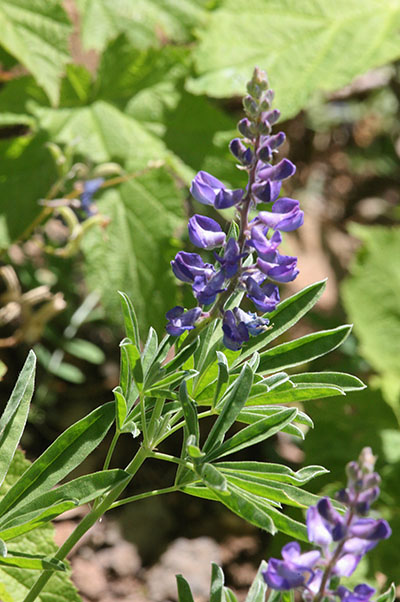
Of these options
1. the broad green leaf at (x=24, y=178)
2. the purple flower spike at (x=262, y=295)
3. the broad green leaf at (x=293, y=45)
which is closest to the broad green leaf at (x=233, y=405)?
the purple flower spike at (x=262, y=295)

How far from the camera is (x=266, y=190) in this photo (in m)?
1.28

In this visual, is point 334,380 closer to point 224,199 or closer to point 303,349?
point 303,349

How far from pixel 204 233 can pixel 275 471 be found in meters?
0.43

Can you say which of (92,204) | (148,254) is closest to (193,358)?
(148,254)

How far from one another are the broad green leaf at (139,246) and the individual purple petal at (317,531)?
148 cm

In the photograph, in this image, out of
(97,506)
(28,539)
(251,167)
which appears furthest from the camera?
(28,539)

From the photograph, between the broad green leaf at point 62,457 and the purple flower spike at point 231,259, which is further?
the broad green leaf at point 62,457

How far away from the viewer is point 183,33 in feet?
9.37

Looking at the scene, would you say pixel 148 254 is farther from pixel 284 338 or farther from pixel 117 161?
pixel 284 338

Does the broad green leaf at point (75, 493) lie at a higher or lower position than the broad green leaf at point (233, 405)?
lower

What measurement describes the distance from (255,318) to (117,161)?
1.47 metres

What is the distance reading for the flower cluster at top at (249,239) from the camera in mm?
1275

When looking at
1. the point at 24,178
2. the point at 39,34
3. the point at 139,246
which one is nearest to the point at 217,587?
the point at 139,246

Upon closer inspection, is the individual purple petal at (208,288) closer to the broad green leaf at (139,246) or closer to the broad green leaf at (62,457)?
the broad green leaf at (62,457)
